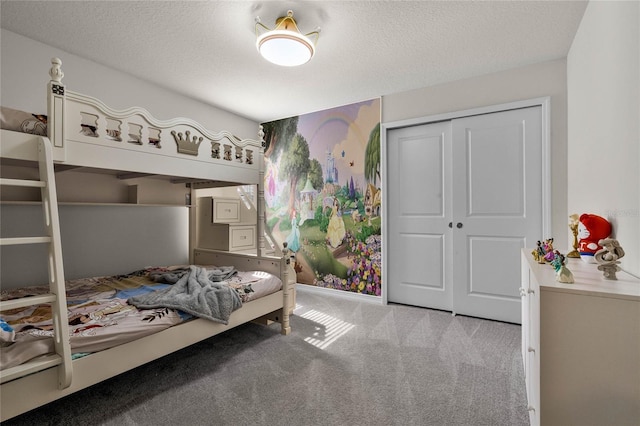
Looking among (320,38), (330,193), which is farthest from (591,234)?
(330,193)

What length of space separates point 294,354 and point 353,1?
2.47 meters

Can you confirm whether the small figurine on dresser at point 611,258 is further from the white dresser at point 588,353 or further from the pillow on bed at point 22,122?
the pillow on bed at point 22,122

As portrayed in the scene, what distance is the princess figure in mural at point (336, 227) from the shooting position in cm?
385

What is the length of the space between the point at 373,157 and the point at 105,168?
2.65 meters

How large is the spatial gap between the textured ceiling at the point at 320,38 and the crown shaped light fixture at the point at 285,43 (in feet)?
0.21

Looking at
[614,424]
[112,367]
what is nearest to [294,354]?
[112,367]

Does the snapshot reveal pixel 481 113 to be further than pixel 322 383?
Yes

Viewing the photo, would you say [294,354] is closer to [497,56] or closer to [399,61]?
[399,61]

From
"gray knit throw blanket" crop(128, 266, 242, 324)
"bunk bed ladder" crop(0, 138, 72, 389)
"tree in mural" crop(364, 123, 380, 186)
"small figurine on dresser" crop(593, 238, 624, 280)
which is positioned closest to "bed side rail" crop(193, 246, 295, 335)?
"gray knit throw blanket" crop(128, 266, 242, 324)

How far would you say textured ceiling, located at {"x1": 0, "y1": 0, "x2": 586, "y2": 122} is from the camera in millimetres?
2012

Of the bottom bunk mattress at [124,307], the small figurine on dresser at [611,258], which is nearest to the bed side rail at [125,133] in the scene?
the bottom bunk mattress at [124,307]

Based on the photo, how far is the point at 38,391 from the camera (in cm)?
135

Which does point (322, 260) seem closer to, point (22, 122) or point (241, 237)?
point (241, 237)

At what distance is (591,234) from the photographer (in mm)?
1602
